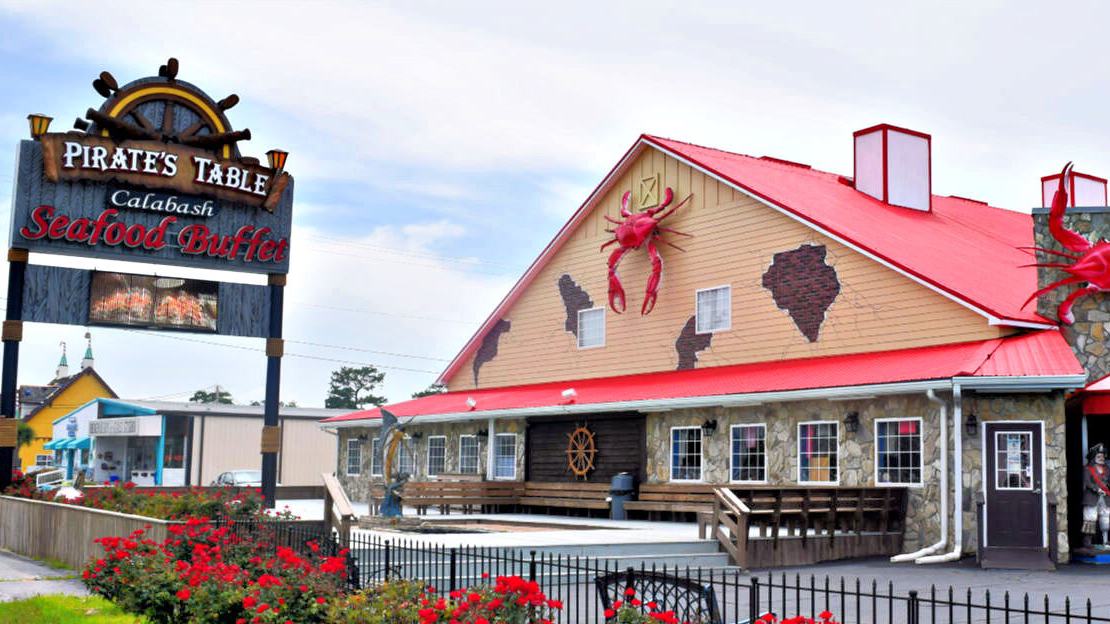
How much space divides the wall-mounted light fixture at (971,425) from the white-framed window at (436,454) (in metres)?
17.0

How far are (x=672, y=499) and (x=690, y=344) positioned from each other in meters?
4.34

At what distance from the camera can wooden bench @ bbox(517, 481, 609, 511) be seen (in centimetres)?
2808

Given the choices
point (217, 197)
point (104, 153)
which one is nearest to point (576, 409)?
point (217, 197)

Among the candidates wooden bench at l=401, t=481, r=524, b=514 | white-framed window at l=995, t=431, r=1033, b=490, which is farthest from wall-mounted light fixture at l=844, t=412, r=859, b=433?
wooden bench at l=401, t=481, r=524, b=514

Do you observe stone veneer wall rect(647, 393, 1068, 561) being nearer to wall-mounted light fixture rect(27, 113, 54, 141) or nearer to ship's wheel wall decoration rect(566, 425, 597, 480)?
ship's wheel wall decoration rect(566, 425, 597, 480)

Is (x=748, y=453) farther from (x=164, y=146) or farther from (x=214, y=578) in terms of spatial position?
(x=214, y=578)

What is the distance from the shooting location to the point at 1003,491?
19.7 metres

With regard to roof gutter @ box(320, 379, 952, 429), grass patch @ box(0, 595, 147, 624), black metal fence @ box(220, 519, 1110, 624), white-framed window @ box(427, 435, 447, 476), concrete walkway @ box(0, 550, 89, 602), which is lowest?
concrete walkway @ box(0, 550, 89, 602)

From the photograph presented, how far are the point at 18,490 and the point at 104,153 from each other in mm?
7223

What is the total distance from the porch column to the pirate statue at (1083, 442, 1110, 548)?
1592 centimetres

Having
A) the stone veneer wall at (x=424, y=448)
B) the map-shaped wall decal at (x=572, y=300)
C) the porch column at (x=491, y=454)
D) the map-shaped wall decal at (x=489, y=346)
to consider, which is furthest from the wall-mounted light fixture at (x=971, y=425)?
the map-shaped wall decal at (x=489, y=346)

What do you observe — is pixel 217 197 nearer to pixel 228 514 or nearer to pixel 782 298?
pixel 228 514

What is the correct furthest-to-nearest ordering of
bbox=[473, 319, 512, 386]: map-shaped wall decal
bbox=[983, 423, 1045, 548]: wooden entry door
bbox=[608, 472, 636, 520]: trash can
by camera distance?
bbox=[473, 319, 512, 386]: map-shaped wall decal, bbox=[608, 472, 636, 520]: trash can, bbox=[983, 423, 1045, 548]: wooden entry door

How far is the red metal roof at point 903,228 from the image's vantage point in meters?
23.0
